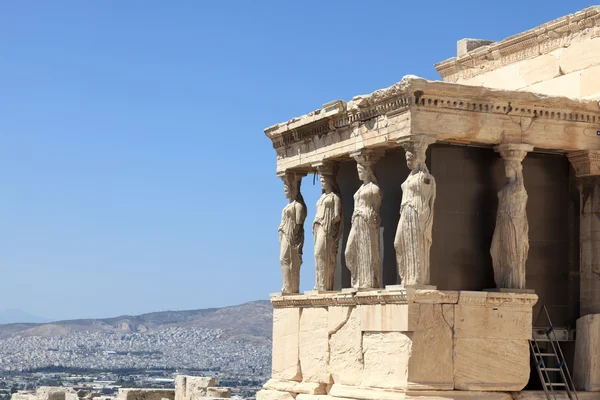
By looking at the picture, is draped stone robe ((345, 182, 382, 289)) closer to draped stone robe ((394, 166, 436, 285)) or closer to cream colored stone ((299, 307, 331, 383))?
draped stone robe ((394, 166, 436, 285))

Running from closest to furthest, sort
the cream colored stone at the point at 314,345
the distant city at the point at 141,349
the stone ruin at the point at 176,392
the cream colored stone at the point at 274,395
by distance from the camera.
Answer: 1. the cream colored stone at the point at 314,345
2. the cream colored stone at the point at 274,395
3. the stone ruin at the point at 176,392
4. the distant city at the point at 141,349

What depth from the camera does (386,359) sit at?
50.7 ft

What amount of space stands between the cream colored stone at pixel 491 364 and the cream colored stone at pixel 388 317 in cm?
67

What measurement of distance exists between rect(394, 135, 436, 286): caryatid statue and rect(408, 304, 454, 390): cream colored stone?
41 centimetres

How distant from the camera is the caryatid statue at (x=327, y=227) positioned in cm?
1727

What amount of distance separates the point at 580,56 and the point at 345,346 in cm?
501

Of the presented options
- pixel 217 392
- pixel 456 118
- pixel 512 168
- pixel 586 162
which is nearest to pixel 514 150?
pixel 512 168

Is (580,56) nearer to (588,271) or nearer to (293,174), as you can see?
(588,271)

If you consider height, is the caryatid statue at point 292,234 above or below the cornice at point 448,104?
below

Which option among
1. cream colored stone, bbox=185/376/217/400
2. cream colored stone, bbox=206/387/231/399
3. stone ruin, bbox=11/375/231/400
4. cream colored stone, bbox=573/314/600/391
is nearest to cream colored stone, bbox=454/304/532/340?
cream colored stone, bbox=573/314/600/391

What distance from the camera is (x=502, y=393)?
1554 centimetres

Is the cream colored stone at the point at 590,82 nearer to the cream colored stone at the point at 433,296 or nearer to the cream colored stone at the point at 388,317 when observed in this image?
the cream colored stone at the point at 433,296

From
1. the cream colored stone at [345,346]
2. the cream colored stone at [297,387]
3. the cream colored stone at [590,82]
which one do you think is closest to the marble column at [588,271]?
the cream colored stone at [590,82]

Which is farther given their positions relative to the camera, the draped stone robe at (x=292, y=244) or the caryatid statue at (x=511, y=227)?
the draped stone robe at (x=292, y=244)
